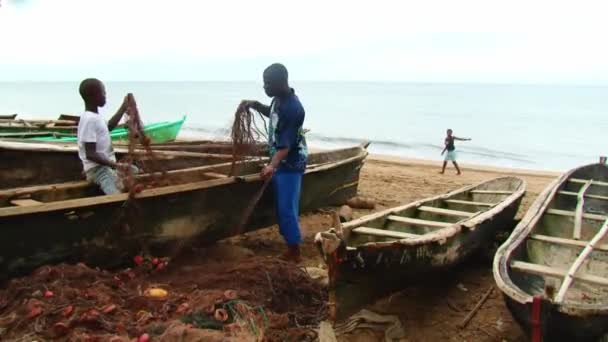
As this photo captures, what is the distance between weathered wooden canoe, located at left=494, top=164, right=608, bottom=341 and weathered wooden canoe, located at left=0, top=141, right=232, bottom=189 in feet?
14.5

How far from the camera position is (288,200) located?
5805 mm

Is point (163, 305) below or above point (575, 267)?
below

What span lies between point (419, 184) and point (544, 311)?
27.9ft

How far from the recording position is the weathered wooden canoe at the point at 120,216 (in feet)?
15.4

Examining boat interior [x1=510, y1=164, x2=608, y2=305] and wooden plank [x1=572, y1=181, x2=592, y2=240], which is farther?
wooden plank [x1=572, y1=181, x2=592, y2=240]

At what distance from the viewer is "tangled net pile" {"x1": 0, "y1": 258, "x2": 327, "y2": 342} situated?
3.89m

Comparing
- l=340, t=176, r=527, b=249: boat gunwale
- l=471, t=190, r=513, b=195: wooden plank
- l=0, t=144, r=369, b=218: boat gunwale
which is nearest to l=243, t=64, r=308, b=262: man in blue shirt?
l=0, t=144, r=369, b=218: boat gunwale

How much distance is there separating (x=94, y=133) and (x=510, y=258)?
3975 mm

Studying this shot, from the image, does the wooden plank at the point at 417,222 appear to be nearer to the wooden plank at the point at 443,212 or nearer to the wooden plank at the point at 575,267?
the wooden plank at the point at 443,212

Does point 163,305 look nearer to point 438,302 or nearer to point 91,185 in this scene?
point 91,185

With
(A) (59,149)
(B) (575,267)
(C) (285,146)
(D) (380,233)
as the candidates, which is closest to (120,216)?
(C) (285,146)

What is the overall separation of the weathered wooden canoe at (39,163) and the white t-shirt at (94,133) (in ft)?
4.73

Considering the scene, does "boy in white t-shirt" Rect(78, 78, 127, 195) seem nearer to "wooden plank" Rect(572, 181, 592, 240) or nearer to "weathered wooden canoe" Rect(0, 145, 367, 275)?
"weathered wooden canoe" Rect(0, 145, 367, 275)

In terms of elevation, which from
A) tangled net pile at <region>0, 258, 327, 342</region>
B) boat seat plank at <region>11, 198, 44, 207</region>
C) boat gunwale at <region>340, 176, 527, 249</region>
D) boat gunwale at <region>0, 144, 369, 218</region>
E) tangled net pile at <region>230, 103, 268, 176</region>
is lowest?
tangled net pile at <region>0, 258, 327, 342</region>
